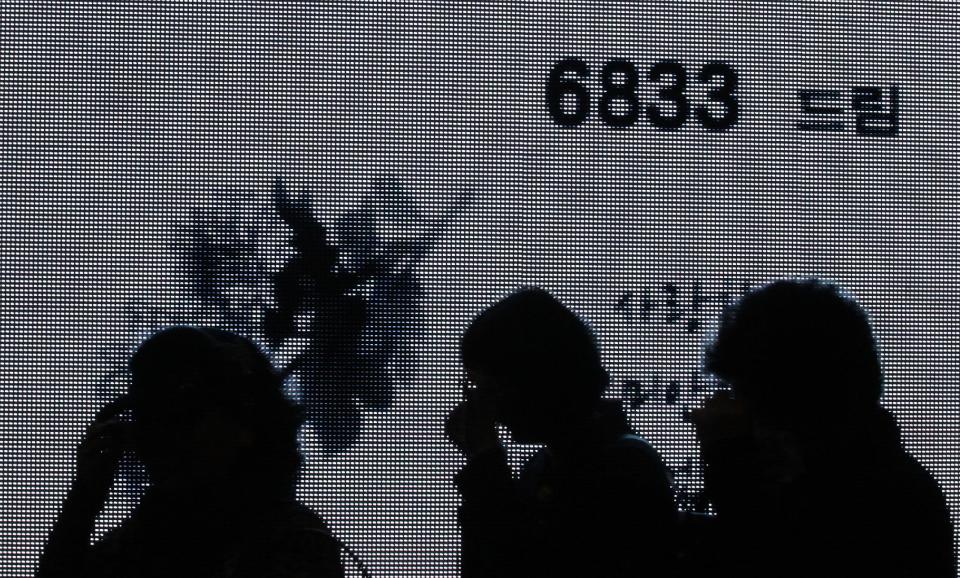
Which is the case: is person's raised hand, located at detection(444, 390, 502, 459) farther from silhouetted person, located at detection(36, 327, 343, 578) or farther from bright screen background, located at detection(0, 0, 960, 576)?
bright screen background, located at detection(0, 0, 960, 576)

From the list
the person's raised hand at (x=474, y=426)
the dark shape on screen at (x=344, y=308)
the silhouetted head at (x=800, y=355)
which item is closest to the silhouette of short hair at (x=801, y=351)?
the silhouetted head at (x=800, y=355)

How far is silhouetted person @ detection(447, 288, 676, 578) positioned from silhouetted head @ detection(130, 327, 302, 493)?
0.19 meters

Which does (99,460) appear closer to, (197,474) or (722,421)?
(197,474)

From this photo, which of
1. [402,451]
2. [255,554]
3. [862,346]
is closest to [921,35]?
[862,346]

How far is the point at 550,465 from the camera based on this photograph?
111cm

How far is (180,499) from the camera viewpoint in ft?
3.48

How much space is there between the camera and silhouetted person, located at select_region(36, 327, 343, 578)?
1.02 meters

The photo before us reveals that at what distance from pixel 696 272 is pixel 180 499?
828 millimetres

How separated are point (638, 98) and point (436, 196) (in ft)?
1.07

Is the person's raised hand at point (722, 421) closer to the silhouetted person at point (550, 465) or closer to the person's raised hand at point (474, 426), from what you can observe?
the silhouetted person at point (550, 465)

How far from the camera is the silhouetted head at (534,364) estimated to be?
1138 mm

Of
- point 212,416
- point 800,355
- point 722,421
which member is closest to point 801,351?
point 800,355

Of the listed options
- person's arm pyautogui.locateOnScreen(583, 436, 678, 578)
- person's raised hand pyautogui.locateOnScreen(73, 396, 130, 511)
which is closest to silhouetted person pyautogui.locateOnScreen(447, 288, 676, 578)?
person's arm pyautogui.locateOnScreen(583, 436, 678, 578)

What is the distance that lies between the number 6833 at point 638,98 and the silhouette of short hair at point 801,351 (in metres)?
0.60
